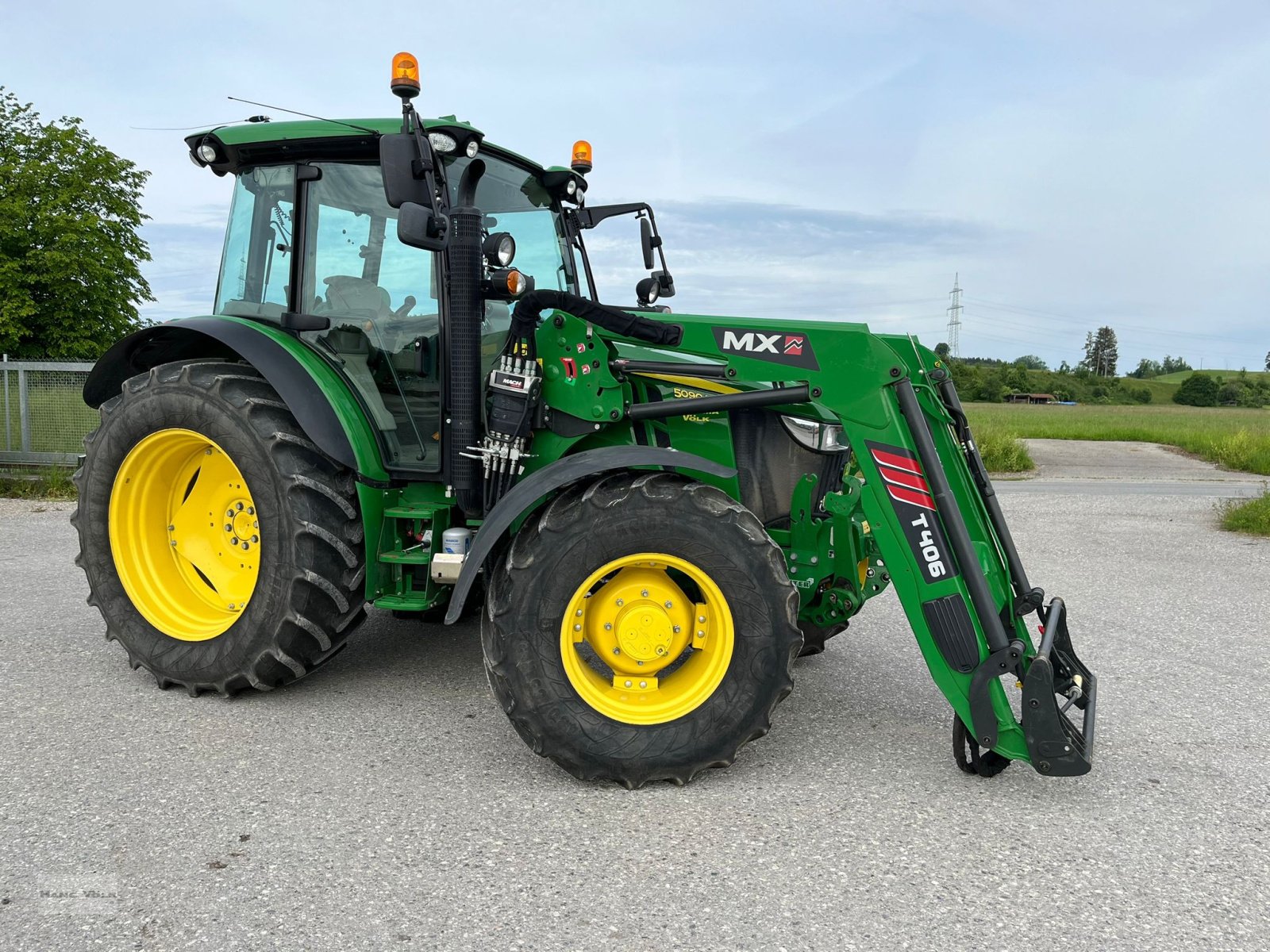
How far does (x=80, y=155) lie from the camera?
31.1 metres

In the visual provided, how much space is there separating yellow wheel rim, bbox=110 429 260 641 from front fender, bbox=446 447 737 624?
1.48 meters

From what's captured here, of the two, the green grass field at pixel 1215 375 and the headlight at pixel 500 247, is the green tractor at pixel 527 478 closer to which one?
the headlight at pixel 500 247

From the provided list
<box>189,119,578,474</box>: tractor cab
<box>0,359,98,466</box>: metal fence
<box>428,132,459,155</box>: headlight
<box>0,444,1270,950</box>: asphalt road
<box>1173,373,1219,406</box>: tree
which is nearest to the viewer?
<box>0,444,1270,950</box>: asphalt road

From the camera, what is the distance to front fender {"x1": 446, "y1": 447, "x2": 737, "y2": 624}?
11.0ft

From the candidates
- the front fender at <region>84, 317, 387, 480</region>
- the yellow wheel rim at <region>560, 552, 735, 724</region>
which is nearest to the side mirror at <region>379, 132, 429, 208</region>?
the front fender at <region>84, 317, 387, 480</region>

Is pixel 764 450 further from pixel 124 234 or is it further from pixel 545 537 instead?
pixel 124 234

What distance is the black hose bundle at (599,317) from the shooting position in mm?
3635

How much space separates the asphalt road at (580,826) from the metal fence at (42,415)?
7219 mm

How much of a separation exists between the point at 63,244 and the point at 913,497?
3244cm

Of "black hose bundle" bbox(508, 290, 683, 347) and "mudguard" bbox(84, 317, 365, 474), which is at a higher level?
"black hose bundle" bbox(508, 290, 683, 347)

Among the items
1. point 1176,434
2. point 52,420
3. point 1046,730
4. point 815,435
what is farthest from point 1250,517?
point 1176,434

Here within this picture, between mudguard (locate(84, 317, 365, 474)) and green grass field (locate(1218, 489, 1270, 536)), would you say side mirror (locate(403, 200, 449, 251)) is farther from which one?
green grass field (locate(1218, 489, 1270, 536))

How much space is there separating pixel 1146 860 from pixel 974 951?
0.81 metres

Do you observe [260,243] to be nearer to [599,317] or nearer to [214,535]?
[214,535]
